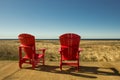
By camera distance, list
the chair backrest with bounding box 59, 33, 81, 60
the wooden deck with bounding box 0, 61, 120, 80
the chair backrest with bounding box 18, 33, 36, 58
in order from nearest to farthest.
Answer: the wooden deck with bounding box 0, 61, 120, 80 < the chair backrest with bounding box 59, 33, 81, 60 < the chair backrest with bounding box 18, 33, 36, 58

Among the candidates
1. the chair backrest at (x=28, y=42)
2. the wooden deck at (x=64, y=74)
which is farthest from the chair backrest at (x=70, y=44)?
the chair backrest at (x=28, y=42)

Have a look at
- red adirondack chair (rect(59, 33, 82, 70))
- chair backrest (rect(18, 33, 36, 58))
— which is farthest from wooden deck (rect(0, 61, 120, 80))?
chair backrest (rect(18, 33, 36, 58))

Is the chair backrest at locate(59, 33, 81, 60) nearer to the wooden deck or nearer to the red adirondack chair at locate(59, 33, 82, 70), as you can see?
the red adirondack chair at locate(59, 33, 82, 70)

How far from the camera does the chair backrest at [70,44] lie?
6.96 m

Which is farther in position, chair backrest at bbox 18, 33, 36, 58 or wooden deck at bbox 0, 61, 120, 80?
chair backrest at bbox 18, 33, 36, 58

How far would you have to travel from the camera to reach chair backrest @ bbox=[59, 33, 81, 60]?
22.8 ft

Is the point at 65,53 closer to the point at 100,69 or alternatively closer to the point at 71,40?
the point at 71,40

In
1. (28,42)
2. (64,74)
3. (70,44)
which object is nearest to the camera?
(64,74)

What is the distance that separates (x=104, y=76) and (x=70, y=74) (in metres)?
1.08

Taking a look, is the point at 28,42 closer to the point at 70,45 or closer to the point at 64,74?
the point at 70,45

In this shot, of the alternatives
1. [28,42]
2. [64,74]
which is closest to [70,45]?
[64,74]

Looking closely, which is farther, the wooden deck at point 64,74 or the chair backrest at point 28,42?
the chair backrest at point 28,42

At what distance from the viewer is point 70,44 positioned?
6.99m

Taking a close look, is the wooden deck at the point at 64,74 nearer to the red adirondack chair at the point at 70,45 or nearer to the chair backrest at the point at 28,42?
the red adirondack chair at the point at 70,45
